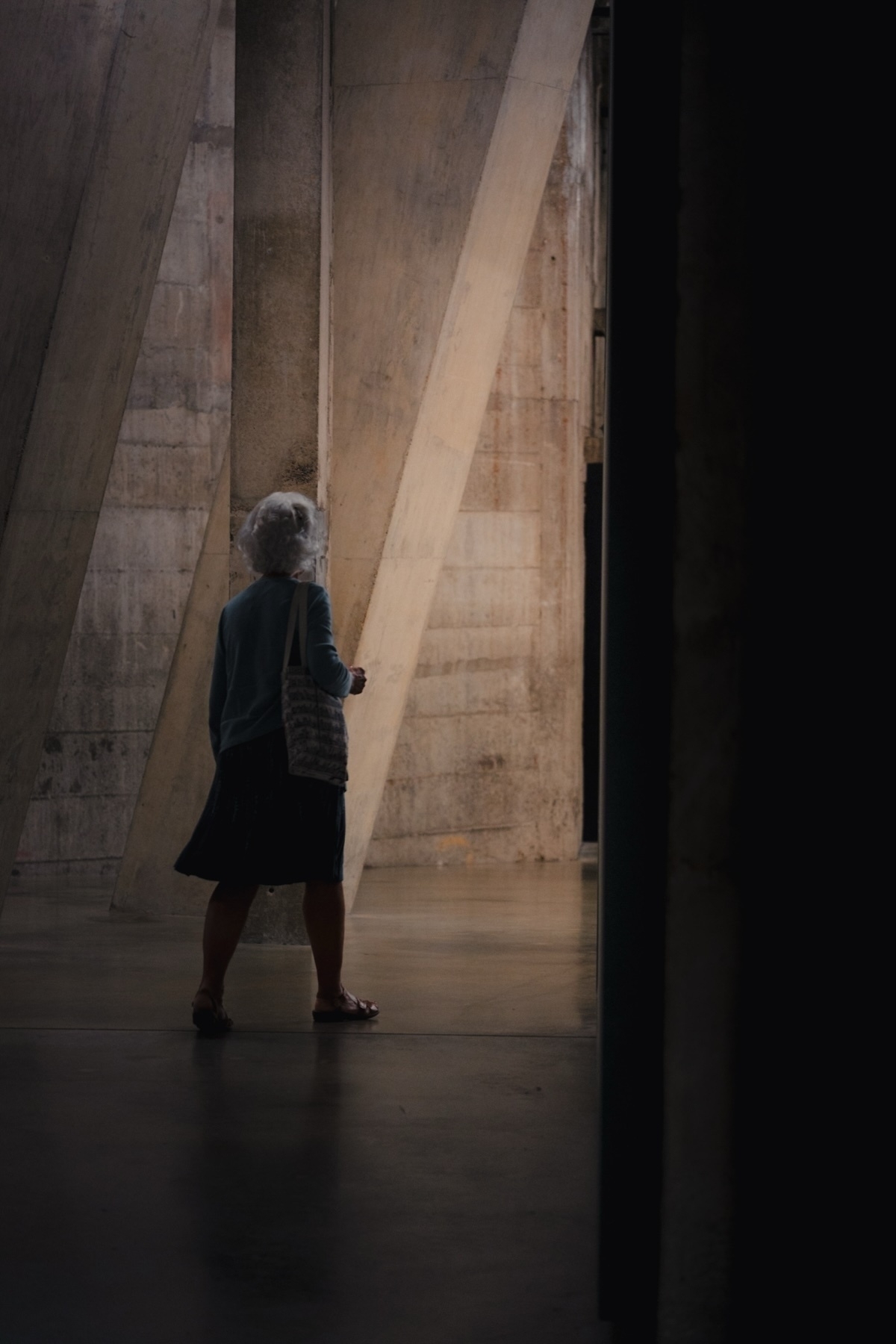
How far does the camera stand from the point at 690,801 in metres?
2.42

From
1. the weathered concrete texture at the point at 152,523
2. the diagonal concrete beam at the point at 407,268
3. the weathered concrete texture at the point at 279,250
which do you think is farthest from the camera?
the weathered concrete texture at the point at 152,523

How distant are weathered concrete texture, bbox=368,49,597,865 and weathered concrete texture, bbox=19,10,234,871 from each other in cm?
181

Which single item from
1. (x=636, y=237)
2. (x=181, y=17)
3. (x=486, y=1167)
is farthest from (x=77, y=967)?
(x=636, y=237)

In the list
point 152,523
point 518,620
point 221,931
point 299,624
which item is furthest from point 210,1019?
point 518,620

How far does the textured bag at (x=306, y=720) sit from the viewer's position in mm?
5520

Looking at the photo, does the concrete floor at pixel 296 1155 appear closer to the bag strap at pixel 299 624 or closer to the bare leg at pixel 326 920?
the bare leg at pixel 326 920

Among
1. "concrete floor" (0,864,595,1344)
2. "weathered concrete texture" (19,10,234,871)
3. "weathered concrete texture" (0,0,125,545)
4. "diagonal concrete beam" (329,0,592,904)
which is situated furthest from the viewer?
"weathered concrete texture" (19,10,234,871)

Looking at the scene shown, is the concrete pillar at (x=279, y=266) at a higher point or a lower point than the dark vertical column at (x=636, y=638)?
higher

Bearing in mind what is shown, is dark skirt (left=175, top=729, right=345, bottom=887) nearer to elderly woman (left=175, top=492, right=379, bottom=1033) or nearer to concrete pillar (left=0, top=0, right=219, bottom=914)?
elderly woman (left=175, top=492, right=379, bottom=1033)

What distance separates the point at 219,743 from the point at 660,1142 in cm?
320

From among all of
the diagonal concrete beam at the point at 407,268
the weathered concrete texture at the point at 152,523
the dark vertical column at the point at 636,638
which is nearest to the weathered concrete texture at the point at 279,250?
the diagonal concrete beam at the point at 407,268

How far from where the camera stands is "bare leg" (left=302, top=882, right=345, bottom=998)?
5613mm

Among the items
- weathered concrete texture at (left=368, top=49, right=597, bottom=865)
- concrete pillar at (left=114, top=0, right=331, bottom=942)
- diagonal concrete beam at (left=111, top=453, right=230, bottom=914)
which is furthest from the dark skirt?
weathered concrete texture at (left=368, top=49, right=597, bottom=865)

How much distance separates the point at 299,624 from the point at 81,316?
2.03 m
